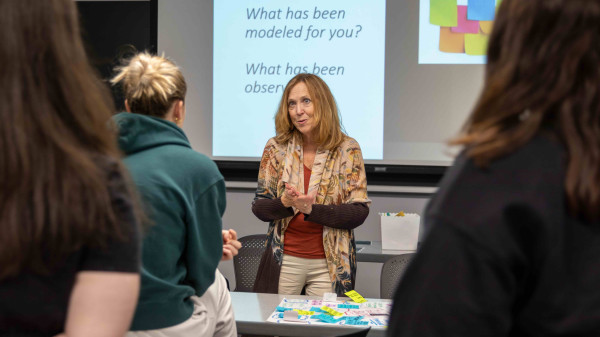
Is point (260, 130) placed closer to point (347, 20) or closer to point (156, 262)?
point (347, 20)

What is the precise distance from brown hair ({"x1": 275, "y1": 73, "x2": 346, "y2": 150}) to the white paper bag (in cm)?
94

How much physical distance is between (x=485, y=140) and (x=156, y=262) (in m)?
1.16

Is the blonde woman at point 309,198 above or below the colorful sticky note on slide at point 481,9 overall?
below

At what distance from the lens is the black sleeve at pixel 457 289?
646 millimetres

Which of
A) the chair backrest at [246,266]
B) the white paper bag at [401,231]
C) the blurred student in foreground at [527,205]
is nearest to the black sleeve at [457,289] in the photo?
the blurred student in foreground at [527,205]

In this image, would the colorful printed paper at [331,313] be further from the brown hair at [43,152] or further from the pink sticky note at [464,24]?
the pink sticky note at [464,24]

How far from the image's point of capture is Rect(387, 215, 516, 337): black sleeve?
2.12ft

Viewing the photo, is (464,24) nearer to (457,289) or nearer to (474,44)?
(474,44)

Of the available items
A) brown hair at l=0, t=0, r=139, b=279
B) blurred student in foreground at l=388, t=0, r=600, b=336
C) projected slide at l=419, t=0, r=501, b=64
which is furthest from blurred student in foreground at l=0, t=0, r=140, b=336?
projected slide at l=419, t=0, r=501, b=64

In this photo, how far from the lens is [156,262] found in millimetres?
1607

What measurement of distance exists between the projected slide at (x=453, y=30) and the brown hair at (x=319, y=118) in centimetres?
131

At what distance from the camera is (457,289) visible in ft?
2.15

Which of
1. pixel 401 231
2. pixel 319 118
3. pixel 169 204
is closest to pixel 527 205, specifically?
pixel 169 204

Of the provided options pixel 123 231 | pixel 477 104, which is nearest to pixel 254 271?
pixel 123 231
